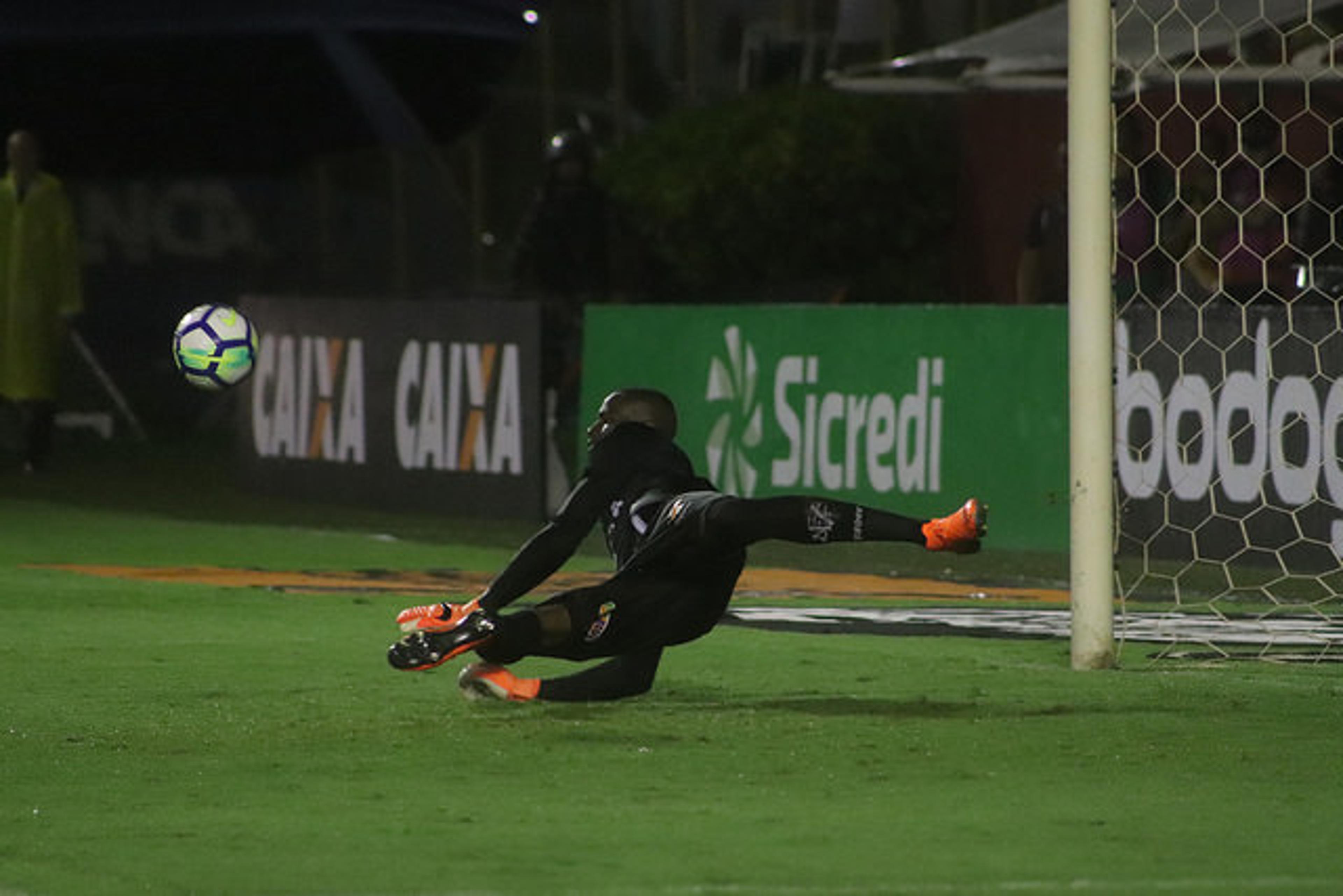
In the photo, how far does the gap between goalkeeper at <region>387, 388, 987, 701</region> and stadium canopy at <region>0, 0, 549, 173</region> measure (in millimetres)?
17718

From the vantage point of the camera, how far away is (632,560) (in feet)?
30.4

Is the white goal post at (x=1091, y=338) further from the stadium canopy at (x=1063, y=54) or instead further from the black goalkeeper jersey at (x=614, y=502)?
the stadium canopy at (x=1063, y=54)

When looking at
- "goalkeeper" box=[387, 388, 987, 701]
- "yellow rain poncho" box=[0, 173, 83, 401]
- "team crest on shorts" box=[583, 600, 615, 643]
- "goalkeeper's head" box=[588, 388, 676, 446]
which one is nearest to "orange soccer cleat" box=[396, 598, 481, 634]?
"goalkeeper" box=[387, 388, 987, 701]

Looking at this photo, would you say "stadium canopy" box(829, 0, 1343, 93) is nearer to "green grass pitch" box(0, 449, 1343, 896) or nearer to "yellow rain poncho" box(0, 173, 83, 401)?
"yellow rain poncho" box(0, 173, 83, 401)

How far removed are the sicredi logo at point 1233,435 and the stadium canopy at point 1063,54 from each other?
237 centimetres

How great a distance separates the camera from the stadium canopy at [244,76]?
1072 inches

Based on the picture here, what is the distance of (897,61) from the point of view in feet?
64.2

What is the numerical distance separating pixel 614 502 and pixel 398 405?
348 inches

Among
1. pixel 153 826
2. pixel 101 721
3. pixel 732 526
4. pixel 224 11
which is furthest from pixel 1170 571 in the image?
pixel 224 11

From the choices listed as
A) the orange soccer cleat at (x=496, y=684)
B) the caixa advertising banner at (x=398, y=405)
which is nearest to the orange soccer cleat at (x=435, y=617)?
the orange soccer cleat at (x=496, y=684)

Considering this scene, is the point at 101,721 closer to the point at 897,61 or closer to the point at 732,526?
the point at 732,526

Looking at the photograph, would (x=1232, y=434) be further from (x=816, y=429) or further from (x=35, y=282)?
(x=35, y=282)

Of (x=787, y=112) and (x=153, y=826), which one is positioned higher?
(x=787, y=112)

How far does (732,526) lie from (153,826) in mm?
2442
